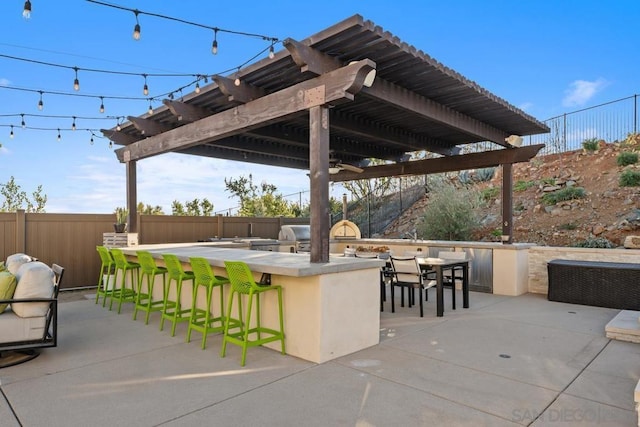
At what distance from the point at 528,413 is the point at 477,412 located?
0.32 meters

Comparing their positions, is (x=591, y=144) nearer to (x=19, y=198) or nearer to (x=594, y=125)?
→ (x=594, y=125)

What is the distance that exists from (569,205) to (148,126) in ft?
36.6

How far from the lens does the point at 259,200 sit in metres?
15.9

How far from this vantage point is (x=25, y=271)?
147 inches

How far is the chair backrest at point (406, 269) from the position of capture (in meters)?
5.50

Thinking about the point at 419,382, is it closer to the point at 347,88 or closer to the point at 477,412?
the point at 477,412

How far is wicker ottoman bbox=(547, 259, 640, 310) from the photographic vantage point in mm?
5715

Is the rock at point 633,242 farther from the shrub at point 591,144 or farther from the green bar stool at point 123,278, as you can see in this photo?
the shrub at point 591,144

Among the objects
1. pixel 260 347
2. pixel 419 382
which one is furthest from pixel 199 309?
pixel 419 382

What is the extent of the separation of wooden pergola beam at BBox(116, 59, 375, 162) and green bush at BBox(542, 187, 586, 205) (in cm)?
1038

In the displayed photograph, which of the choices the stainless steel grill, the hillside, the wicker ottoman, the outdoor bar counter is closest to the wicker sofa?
the outdoor bar counter

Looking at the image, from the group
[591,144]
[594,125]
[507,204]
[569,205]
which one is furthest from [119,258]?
[594,125]

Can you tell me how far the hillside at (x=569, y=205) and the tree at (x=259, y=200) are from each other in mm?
4105

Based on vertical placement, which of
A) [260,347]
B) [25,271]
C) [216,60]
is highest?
[216,60]
